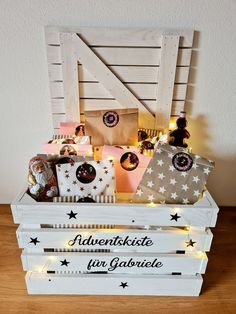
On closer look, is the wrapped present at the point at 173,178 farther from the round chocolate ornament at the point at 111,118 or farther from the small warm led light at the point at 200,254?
the round chocolate ornament at the point at 111,118

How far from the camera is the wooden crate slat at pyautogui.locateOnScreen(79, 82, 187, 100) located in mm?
1122

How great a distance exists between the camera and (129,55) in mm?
1066

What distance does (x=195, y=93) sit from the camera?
3.78 feet

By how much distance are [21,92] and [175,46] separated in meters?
0.72

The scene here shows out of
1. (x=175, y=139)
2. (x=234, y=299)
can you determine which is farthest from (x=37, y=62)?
(x=234, y=299)

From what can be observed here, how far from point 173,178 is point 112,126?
0.38m

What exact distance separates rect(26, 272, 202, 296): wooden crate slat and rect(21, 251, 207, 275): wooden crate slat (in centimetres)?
3

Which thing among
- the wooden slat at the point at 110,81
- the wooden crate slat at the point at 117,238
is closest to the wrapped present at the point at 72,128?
the wooden slat at the point at 110,81

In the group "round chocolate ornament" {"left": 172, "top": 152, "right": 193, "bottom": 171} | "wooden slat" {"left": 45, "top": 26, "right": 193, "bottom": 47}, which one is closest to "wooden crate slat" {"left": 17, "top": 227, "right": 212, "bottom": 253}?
"round chocolate ornament" {"left": 172, "top": 152, "right": 193, "bottom": 171}

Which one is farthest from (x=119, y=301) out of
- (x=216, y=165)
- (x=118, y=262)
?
(x=216, y=165)

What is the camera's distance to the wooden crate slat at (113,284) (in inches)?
36.4

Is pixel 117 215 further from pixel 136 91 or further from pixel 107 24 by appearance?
pixel 107 24

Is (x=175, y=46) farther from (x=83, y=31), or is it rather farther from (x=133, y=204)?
(x=133, y=204)

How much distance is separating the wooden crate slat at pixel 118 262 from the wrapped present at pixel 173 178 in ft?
Result: 0.68
